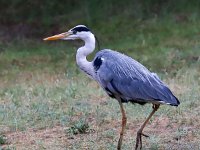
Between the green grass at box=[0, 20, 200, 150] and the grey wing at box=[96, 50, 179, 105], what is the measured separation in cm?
75

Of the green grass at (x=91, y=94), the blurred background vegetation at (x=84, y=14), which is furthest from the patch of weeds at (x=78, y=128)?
the blurred background vegetation at (x=84, y=14)

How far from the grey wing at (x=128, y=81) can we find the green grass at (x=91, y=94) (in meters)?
0.75

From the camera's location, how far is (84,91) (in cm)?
1112

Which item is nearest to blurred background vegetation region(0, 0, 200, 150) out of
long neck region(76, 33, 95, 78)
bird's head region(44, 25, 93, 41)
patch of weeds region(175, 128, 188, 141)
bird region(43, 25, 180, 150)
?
patch of weeds region(175, 128, 188, 141)

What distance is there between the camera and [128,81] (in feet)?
22.9

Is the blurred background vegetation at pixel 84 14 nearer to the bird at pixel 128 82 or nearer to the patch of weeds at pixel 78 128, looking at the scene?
the patch of weeds at pixel 78 128

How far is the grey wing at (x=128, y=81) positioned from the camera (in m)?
6.84

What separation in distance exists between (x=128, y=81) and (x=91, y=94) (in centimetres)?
392

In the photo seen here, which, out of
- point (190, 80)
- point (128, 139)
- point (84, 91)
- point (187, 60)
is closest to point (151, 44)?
point (187, 60)

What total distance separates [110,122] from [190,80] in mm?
3656

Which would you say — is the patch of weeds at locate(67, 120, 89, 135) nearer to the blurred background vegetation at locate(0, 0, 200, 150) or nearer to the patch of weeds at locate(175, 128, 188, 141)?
the blurred background vegetation at locate(0, 0, 200, 150)

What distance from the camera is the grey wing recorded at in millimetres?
6840

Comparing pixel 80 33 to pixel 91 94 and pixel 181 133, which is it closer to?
pixel 181 133

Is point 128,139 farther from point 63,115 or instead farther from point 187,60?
point 187,60
